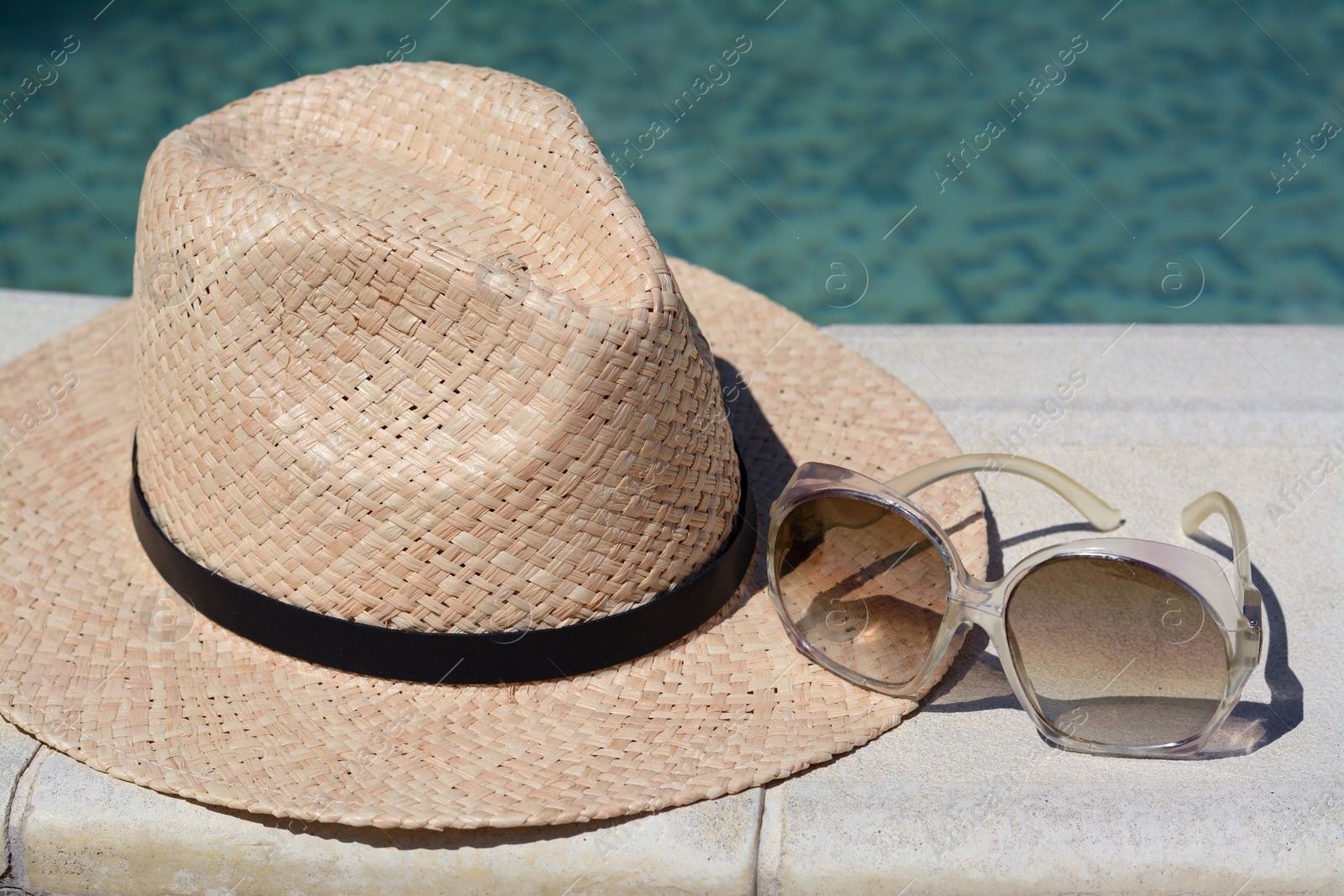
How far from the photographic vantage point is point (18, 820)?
150cm

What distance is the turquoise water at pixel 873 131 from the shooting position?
4125 mm

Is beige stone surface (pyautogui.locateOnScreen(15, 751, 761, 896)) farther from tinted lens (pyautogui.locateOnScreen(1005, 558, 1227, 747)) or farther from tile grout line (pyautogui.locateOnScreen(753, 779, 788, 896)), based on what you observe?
tinted lens (pyautogui.locateOnScreen(1005, 558, 1227, 747))

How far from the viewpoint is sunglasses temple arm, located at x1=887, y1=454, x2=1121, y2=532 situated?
1.88m

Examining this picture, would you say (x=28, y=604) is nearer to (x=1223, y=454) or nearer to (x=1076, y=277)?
(x=1223, y=454)

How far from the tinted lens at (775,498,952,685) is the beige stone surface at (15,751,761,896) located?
28 centimetres

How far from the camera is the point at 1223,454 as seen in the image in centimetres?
221

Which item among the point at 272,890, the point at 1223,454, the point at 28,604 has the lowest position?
the point at 1223,454

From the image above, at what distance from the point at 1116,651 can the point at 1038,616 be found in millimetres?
116

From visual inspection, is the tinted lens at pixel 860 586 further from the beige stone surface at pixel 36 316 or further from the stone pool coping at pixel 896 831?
the beige stone surface at pixel 36 316

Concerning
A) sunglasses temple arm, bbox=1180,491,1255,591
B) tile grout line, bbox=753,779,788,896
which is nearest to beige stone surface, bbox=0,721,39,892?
tile grout line, bbox=753,779,788,896

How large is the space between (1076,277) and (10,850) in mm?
3579

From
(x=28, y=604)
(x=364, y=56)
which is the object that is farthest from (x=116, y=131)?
(x=28, y=604)

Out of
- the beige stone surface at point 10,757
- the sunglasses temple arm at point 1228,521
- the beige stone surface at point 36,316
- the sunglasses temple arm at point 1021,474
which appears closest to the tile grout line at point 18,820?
the beige stone surface at point 10,757

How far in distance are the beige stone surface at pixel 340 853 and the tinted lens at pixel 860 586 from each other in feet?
0.92
